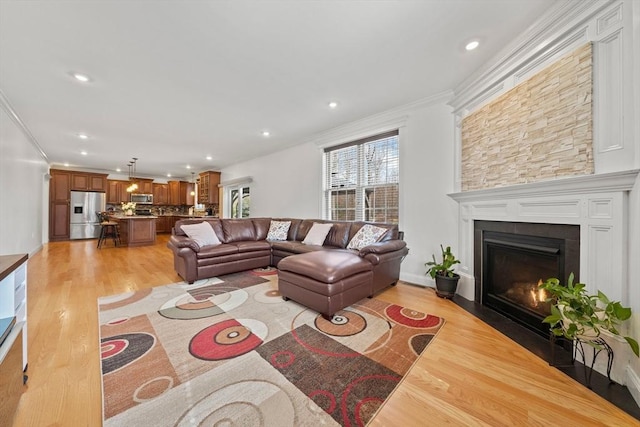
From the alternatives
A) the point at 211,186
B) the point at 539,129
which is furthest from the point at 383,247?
the point at 211,186

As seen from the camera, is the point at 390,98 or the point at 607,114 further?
the point at 390,98

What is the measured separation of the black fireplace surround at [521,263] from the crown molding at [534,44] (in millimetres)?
1482

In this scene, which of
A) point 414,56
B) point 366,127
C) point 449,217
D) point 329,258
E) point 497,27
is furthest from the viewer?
point 366,127

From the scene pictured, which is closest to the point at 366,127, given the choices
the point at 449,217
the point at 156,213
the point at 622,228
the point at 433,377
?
the point at 449,217

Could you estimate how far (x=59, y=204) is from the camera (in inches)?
291

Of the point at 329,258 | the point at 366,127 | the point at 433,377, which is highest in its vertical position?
the point at 366,127

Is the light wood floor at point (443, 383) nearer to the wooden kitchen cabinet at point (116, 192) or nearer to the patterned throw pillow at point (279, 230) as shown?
→ the patterned throw pillow at point (279, 230)

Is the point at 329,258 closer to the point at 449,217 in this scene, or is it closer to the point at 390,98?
the point at 449,217

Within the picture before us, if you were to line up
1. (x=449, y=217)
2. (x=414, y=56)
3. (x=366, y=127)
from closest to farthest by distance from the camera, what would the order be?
(x=414, y=56)
(x=449, y=217)
(x=366, y=127)

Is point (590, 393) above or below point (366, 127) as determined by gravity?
below

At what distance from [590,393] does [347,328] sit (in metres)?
1.56

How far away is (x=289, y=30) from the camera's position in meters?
2.00

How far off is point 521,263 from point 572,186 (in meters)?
0.91

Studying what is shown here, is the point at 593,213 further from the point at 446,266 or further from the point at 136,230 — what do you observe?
the point at 136,230
